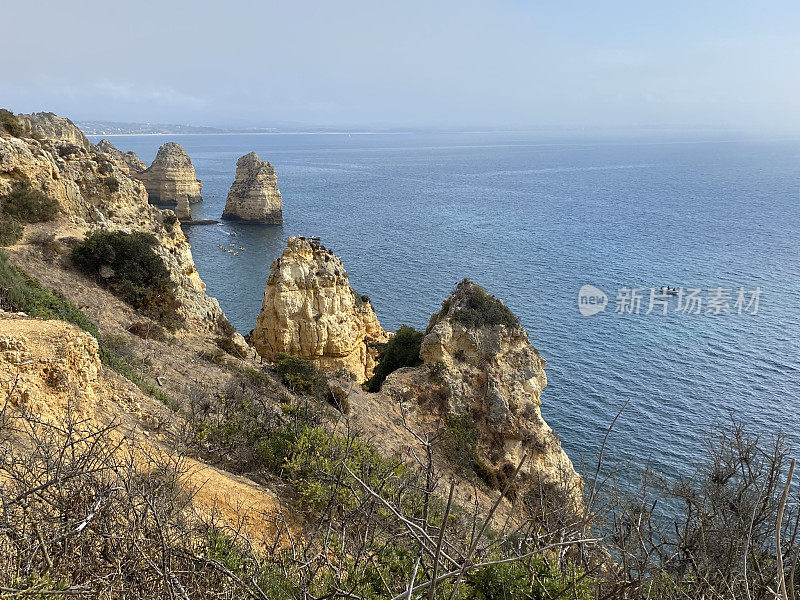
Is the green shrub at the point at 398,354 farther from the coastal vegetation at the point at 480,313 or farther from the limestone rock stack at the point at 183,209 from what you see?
the limestone rock stack at the point at 183,209

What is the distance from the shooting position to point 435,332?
71.2ft

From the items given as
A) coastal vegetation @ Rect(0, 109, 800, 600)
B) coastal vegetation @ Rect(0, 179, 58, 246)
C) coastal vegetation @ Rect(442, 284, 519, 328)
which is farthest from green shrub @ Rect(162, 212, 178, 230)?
coastal vegetation @ Rect(442, 284, 519, 328)

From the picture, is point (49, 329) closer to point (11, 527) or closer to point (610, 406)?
point (11, 527)

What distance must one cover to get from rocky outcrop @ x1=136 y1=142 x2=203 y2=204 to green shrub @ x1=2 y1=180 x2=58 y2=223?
65268 mm

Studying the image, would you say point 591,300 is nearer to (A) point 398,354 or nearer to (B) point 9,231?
(A) point 398,354

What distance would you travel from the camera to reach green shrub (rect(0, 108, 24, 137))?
25422 mm

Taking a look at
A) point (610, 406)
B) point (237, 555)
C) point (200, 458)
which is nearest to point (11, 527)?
point (237, 555)

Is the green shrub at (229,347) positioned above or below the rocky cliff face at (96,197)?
below

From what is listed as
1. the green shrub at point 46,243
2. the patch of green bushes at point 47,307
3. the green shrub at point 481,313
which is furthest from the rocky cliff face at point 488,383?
the green shrub at point 46,243

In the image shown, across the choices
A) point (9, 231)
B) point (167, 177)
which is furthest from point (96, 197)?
point (167, 177)

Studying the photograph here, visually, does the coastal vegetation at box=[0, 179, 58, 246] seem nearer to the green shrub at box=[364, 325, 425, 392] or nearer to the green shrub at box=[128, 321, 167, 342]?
the green shrub at box=[128, 321, 167, 342]

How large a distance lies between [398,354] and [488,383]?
4.95 meters

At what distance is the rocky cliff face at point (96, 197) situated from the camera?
2288 cm

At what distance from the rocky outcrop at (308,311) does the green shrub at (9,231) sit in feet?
34.1
